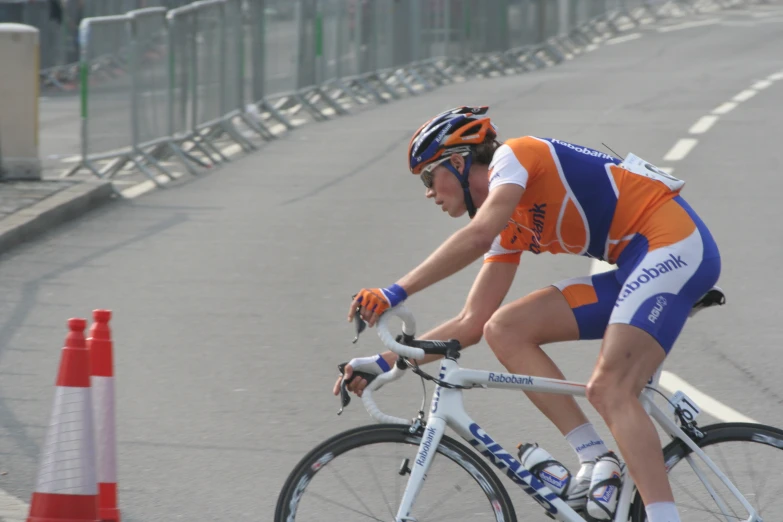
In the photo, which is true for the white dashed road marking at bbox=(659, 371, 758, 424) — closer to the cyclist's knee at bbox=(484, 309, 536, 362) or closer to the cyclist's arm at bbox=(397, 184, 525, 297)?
the cyclist's knee at bbox=(484, 309, 536, 362)

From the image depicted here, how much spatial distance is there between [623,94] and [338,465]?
1878cm

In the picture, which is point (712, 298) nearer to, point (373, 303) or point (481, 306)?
point (481, 306)

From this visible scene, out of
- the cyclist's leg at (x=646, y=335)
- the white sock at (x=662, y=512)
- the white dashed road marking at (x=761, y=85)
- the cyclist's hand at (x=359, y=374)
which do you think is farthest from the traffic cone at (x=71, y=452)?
the white dashed road marking at (x=761, y=85)

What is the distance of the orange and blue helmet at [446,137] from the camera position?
436 cm

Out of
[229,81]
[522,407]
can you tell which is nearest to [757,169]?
[229,81]

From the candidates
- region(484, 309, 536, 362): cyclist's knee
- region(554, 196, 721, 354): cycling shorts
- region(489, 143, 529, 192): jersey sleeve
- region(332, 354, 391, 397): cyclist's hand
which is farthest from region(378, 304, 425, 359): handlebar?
region(554, 196, 721, 354): cycling shorts

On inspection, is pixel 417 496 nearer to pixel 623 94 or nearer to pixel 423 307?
pixel 423 307

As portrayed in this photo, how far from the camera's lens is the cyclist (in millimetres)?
4281

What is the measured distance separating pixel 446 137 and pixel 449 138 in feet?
0.03

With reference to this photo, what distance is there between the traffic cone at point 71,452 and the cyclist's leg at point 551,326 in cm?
145

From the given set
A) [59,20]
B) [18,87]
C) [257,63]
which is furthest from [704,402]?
[59,20]

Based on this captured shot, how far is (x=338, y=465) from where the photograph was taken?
173 inches

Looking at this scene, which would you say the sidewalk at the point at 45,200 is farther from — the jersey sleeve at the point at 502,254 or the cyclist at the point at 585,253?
the cyclist at the point at 585,253

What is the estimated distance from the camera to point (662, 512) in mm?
4297
